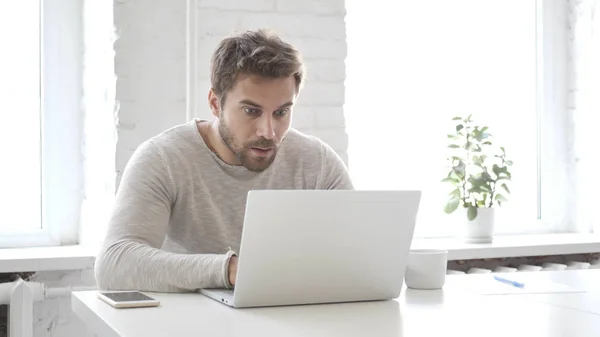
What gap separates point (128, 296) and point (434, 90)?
6.73ft

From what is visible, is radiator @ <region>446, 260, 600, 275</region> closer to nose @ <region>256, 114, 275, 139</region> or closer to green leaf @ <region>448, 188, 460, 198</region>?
green leaf @ <region>448, 188, 460, 198</region>

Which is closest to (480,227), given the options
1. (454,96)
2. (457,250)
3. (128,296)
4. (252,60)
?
(457,250)

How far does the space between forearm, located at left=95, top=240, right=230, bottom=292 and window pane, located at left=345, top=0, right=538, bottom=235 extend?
1.47 metres

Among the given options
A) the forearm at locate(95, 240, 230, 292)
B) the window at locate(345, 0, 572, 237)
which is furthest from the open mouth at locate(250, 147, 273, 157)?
the window at locate(345, 0, 572, 237)

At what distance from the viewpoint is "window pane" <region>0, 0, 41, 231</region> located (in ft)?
8.93

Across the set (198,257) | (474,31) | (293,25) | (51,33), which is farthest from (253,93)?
(474,31)

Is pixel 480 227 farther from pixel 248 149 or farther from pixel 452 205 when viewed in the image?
pixel 248 149

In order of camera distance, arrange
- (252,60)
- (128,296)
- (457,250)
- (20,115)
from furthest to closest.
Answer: (457,250), (20,115), (252,60), (128,296)

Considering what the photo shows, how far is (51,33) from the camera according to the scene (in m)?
2.76

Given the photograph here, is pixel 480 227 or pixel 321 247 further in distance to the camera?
pixel 480 227

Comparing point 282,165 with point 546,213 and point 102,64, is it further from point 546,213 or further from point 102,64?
point 546,213

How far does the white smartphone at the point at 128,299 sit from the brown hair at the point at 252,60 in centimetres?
72

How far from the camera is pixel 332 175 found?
234 cm

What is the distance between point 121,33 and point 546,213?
2.00 metres
